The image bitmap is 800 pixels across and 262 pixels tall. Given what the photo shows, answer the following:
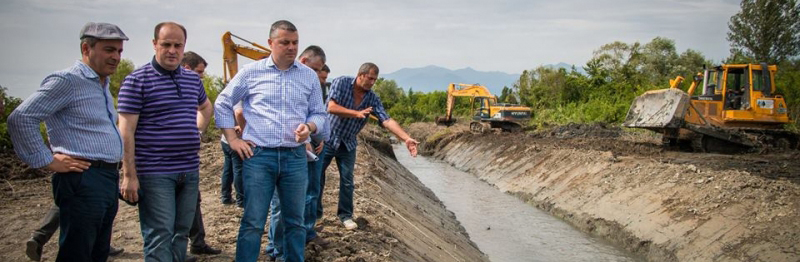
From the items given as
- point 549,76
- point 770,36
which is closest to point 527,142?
point 549,76

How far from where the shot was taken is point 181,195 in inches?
143

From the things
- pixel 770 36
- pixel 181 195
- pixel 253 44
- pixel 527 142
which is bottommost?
pixel 527 142

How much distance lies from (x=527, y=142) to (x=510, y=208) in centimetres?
735

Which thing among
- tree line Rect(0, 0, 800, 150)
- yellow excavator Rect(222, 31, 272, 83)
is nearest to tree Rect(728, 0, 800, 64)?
tree line Rect(0, 0, 800, 150)

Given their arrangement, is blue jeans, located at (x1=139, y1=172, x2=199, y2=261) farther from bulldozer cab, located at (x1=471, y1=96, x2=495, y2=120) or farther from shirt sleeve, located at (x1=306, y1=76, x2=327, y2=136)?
bulldozer cab, located at (x1=471, y1=96, x2=495, y2=120)

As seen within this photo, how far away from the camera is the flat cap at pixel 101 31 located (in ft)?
10.5

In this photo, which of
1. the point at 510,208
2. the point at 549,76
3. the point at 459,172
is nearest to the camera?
the point at 510,208

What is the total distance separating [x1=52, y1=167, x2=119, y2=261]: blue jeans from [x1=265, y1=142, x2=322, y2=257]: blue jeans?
1.27m

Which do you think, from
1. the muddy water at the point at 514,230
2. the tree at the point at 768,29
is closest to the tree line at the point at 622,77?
the tree at the point at 768,29

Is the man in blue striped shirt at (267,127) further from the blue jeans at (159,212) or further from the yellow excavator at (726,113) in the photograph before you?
the yellow excavator at (726,113)

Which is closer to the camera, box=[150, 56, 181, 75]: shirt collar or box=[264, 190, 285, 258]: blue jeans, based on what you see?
box=[150, 56, 181, 75]: shirt collar

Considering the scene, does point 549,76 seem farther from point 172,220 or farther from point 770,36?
point 172,220

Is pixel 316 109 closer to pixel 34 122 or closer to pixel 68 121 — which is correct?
pixel 68 121

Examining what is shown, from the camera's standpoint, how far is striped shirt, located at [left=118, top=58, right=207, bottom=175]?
11.2 feet
